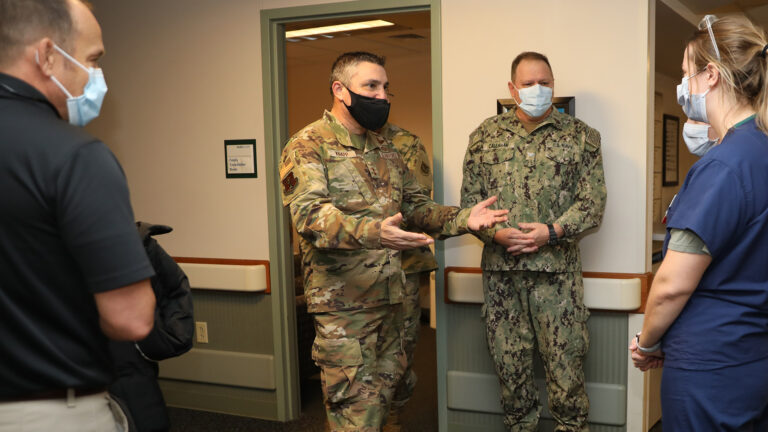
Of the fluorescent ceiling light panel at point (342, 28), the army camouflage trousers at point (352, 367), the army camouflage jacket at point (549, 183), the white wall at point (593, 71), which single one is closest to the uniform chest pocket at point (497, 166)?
the army camouflage jacket at point (549, 183)

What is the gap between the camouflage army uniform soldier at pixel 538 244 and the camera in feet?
8.94

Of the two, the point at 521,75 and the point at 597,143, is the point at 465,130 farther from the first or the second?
the point at 597,143

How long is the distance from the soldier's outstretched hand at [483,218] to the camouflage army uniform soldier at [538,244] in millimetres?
262

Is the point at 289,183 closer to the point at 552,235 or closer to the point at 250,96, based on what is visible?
the point at 552,235

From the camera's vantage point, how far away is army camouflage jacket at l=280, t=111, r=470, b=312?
2293 millimetres

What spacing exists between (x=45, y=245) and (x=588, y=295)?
2.40m

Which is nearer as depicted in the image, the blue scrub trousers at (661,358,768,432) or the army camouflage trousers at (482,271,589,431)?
the blue scrub trousers at (661,358,768,432)

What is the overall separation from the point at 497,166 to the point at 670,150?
9.84 ft

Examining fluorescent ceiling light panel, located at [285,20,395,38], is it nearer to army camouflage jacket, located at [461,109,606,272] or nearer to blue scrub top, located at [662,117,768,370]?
army camouflage jacket, located at [461,109,606,272]

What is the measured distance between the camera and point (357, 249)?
2258 mm

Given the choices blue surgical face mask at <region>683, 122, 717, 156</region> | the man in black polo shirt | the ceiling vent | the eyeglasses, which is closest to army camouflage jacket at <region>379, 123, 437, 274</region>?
blue surgical face mask at <region>683, 122, 717, 156</region>

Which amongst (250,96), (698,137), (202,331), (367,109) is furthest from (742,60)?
(202,331)

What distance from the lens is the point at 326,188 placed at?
91.5 inches

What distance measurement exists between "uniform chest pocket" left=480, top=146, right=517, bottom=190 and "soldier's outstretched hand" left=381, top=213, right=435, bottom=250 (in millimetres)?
874
